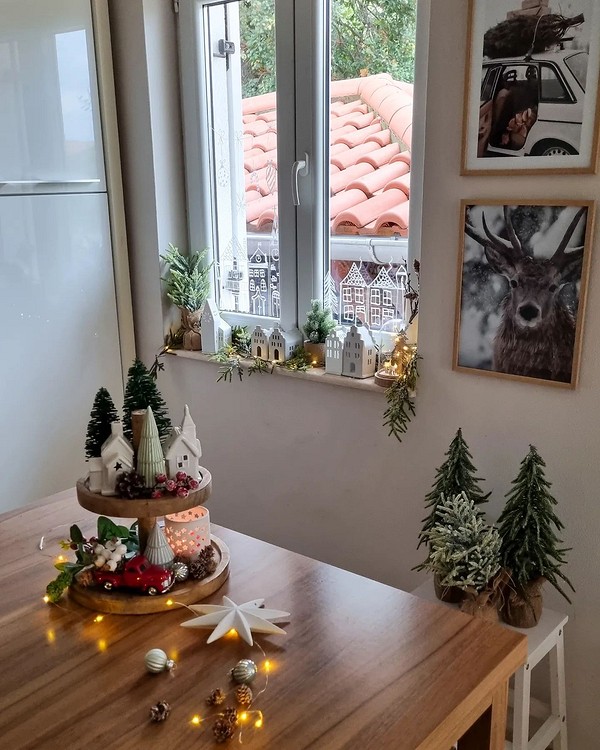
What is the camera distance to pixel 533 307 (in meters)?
1.73

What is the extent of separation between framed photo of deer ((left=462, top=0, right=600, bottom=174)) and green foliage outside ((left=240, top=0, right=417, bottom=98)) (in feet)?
1.10

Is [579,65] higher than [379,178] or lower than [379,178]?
higher

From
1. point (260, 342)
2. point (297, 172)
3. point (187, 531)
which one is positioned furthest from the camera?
point (260, 342)

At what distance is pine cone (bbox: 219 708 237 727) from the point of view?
100 cm

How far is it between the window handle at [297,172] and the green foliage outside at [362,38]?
0.86 ft

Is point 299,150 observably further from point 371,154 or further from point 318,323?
point 318,323

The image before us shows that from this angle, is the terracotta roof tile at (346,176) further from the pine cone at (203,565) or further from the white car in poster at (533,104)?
the pine cone at (203,565)

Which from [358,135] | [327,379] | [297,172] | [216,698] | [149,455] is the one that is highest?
[358,135]

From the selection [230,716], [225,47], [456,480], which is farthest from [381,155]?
[230,716]

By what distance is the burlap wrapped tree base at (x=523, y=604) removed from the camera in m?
1.63

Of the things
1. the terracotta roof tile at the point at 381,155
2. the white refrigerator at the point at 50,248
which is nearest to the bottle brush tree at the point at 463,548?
the terracotta roof tile at the point at 381,155

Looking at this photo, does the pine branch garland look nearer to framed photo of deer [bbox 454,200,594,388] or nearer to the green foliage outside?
the green foliage outside

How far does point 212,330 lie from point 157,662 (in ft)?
4.92

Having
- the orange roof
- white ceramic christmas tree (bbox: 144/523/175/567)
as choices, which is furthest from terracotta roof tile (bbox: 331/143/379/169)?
white ceramic christmas tree (bbox: 144/523/175/567)
